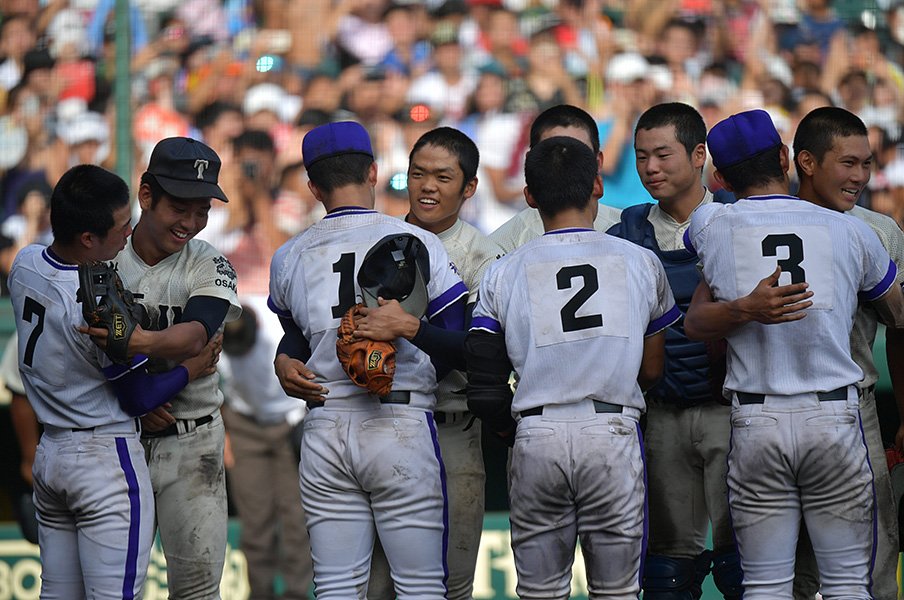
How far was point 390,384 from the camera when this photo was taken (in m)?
3.91

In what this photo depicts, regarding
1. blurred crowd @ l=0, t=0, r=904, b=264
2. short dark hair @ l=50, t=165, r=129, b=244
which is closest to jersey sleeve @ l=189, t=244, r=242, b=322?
short dark hair @ l=50, t=165, r=129, b=244

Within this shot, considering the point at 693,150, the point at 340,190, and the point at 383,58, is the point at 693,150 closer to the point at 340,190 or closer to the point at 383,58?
the point at 340,190

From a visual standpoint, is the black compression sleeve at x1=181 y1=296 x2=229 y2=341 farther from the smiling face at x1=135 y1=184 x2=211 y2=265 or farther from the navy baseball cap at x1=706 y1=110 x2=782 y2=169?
the navy baseball cap at x1=706 y1=110 x2=782 y2=169

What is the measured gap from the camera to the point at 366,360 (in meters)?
3.82

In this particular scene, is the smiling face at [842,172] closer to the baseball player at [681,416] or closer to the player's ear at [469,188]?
the baseball player at [681,416]

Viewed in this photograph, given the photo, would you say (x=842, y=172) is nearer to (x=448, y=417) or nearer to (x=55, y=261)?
(x=448, y=417)

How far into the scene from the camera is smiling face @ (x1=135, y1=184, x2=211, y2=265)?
434cm

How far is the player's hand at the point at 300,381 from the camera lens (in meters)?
4.05

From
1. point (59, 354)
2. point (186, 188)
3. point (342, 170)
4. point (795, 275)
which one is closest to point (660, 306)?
point (795, 275)

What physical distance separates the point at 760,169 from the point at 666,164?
62cm

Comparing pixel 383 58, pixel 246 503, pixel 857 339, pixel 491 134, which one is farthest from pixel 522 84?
pixel 857 339

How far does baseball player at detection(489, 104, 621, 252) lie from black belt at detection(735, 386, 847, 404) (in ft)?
4.04

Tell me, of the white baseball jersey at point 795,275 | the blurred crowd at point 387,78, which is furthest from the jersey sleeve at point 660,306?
the blurred crowd at point 387,78

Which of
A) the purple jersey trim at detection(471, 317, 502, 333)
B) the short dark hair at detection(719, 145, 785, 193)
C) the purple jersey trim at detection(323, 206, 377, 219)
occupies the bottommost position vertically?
the purple jersey trim at detection(471, 317, 502, 333)
